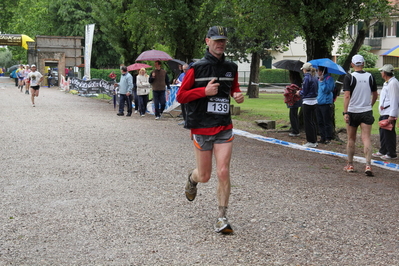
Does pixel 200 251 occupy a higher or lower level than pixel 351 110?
lower

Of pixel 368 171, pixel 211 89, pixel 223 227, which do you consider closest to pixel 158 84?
pixel 368 171

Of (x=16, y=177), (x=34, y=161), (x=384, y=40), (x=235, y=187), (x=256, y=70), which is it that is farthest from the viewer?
(x=384, y=40)

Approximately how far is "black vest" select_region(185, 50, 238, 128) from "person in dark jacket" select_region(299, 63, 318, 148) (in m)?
8.26

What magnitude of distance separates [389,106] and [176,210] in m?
6.69

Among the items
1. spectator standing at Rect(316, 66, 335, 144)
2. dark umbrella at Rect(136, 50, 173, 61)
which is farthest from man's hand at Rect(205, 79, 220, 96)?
dark umbrella at Rect(136, 50, 173, 61)

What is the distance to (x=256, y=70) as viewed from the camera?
4103cm

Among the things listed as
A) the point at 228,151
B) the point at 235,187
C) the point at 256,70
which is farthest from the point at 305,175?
the point at 256,70

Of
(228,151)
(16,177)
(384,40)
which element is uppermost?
(384,40)

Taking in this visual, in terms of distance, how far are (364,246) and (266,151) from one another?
23.8ft

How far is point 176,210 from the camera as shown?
6.73 m

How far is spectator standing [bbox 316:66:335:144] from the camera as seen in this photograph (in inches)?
558

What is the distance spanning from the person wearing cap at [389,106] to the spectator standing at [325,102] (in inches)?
77.5

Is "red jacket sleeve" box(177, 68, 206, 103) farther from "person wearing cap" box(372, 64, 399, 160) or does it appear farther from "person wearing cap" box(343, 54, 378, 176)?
"person wearing cap" box(372, 64, 399, 160)

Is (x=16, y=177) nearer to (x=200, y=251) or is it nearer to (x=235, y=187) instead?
(x=235, y=187)
